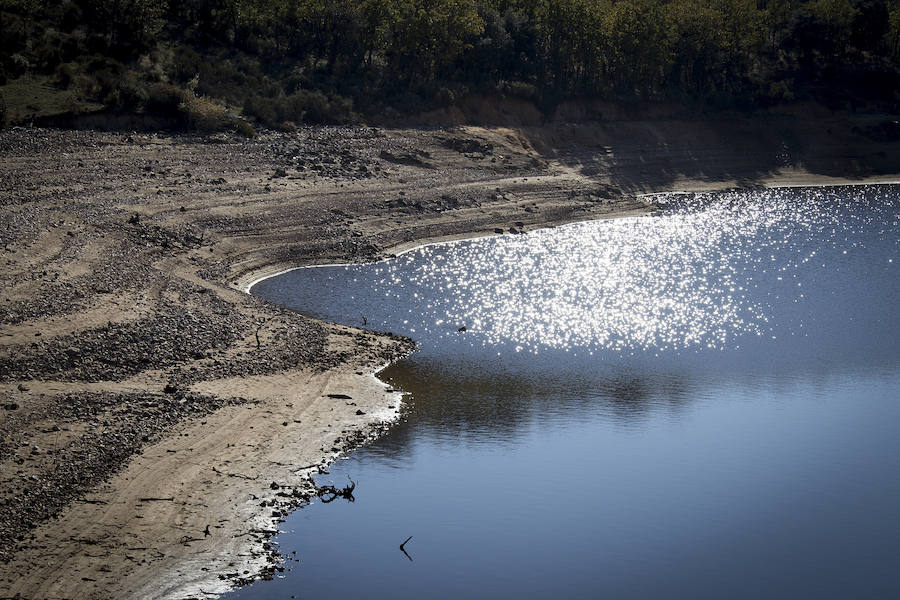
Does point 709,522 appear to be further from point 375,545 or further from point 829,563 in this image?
point 375,545

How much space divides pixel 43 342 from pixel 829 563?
20.8 m

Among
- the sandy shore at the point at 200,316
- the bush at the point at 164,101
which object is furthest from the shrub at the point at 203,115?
the sandy shore at the point at 200,316

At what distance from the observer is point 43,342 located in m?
28.7

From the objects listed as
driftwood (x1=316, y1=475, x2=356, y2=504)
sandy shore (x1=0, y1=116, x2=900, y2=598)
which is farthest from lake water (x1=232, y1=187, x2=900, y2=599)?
sandy shore (x1=0, y1=116, x2=900, y2=598)

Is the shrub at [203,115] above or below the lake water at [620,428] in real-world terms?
above

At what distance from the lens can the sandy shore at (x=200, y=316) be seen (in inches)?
854

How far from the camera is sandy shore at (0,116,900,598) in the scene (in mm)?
21703

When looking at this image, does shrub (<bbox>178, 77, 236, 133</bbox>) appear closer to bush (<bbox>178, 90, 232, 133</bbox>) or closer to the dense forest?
bush (<bbox>178, 90, 232, 133</bbox>)

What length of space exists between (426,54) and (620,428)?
44.5m

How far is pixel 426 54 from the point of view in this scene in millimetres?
68938

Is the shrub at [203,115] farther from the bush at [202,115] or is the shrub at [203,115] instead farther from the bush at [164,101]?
the bush at [164,101]

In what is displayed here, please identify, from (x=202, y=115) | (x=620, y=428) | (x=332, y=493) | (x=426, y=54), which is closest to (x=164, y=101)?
(x=202, y=115)

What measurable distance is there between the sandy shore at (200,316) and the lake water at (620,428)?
1660mm

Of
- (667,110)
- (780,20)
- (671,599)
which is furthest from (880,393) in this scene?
(780,20)
